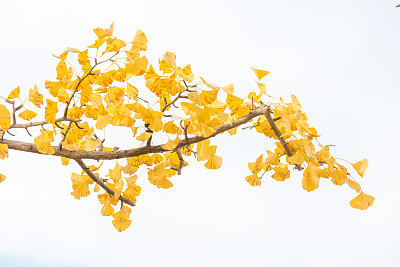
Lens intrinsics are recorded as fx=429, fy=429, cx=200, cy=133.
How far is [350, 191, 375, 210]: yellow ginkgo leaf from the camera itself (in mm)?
1561

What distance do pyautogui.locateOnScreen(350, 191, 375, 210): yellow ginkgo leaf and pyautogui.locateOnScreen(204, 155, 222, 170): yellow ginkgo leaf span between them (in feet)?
1.73

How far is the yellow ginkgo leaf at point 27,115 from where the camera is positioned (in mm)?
1788

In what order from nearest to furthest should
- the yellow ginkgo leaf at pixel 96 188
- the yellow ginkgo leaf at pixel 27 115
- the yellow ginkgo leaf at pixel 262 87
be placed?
the yellow ginkgo leaf at pixel 262 87 < the yellow ginkgo leaf at pixel 27 115 < the yellow ginkgo leaf at pixel 96 188

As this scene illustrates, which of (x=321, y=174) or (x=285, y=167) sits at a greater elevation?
(x=285, y=167)

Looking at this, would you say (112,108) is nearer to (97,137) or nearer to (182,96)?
(182,96)

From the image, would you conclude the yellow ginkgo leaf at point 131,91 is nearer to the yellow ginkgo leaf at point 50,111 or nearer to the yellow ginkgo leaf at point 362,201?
the yellow ginkgo leaf at point 50,111

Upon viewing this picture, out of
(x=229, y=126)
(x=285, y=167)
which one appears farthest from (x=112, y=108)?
(x=285, y=167)

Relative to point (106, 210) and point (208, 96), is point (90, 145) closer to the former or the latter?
point (106, 210)

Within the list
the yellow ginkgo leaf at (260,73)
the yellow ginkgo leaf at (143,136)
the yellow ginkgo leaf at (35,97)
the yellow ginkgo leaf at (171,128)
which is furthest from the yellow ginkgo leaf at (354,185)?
the yellow ginkgo leaf at (35,97)

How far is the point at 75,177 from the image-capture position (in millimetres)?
1847

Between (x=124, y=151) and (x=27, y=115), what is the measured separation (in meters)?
0.47

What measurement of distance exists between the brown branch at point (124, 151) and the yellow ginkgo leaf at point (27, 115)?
13 cm

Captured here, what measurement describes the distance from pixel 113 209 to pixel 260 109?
85 cm

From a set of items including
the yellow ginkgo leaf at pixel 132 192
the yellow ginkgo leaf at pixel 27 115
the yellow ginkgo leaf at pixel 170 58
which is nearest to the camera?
the yellow ginkgo leaf at pixel 170 58
